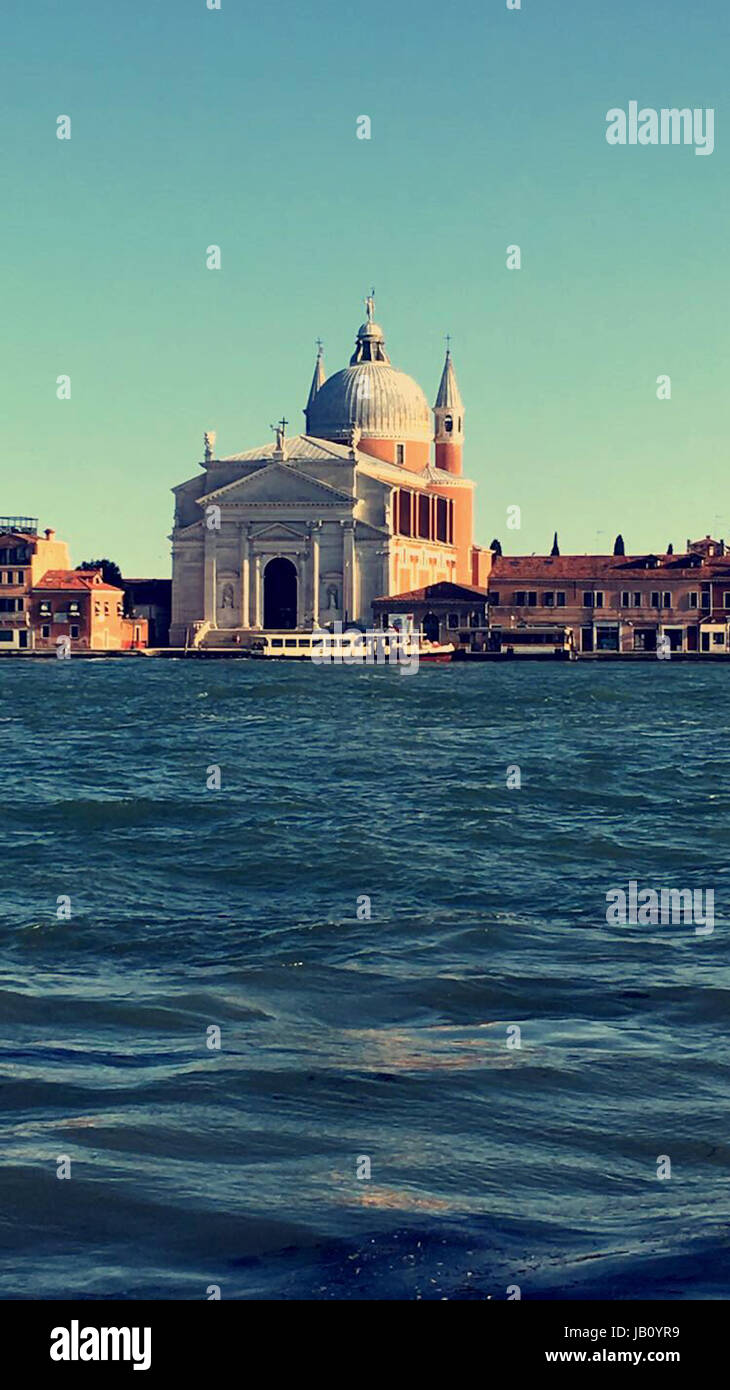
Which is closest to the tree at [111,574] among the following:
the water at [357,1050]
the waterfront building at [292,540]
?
the waterfront building at [292,540]

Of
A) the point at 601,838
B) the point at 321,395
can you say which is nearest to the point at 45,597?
the point at 321,395

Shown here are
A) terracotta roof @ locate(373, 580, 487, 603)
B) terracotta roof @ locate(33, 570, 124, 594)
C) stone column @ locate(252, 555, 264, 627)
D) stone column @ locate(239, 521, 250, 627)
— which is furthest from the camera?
stone column @ locate(252, 555, 264, 627)

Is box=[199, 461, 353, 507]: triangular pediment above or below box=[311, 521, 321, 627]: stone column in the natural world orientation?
above

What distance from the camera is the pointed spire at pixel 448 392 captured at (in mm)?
117938

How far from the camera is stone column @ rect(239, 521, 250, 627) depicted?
330 feet

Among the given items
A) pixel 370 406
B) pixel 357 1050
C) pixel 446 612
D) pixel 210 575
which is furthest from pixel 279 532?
pixel 357 1050

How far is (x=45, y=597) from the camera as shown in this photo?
95.4 m

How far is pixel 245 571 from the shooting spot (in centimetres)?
10088

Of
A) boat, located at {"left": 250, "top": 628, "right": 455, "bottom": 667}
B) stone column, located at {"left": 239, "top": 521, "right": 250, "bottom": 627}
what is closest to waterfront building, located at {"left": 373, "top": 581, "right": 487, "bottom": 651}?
boat, located at {"left": 250, "top": 628, "right": 455, "bottom": 667}

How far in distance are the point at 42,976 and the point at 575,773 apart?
16629 millimetres

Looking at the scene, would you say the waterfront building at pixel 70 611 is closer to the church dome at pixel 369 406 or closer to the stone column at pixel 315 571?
the stone column at pixel 315 571

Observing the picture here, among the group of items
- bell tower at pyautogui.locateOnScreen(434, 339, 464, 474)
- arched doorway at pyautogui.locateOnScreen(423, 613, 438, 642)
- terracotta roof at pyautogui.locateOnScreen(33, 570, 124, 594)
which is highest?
bell tower at pyautogui.locateOnScreen(434, 339, 464, 474)

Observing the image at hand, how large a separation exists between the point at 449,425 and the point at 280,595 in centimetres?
2174

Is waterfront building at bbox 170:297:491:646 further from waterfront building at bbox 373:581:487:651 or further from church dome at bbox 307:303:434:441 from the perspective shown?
church dome at bbox 307:303:434:441
